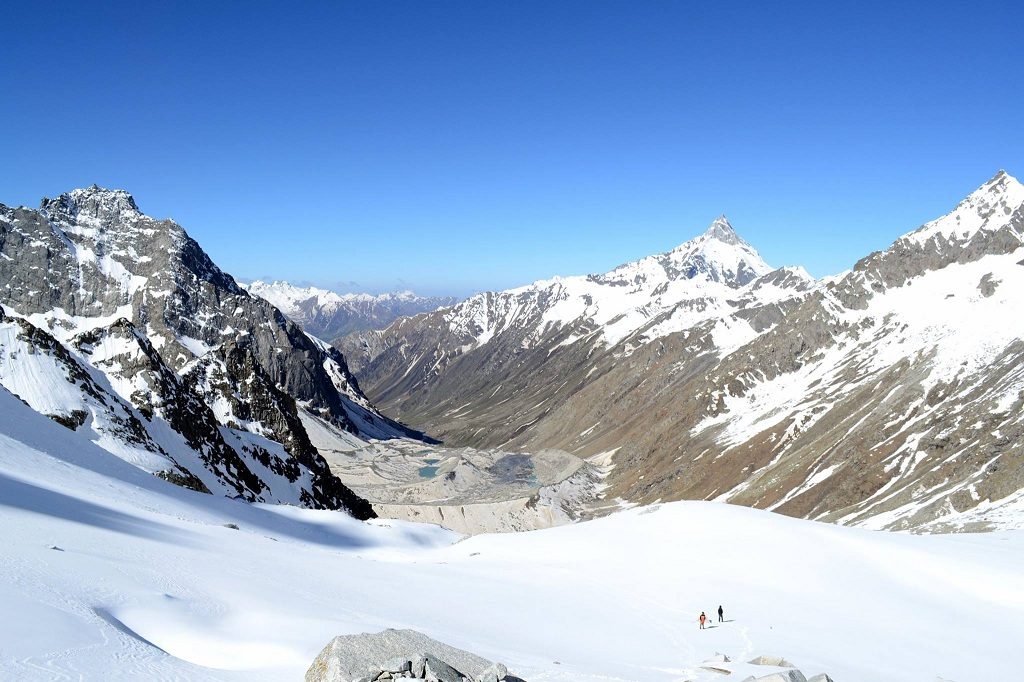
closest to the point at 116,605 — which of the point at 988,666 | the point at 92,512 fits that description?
the point at 92,512

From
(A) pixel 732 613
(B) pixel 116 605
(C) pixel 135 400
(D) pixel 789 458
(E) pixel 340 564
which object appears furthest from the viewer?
(D) pixel 789 458

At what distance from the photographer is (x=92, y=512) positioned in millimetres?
36250

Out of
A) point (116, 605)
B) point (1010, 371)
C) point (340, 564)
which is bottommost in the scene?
point (340, 564)

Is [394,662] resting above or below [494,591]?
above

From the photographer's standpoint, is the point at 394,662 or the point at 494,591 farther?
the point at 494,591

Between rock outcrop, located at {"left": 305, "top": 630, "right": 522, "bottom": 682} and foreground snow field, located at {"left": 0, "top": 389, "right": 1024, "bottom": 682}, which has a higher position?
rock outcrop, located at {"left": 305, "top": 630, "right": 522, "bottom": 682}

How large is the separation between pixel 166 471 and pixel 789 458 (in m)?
133

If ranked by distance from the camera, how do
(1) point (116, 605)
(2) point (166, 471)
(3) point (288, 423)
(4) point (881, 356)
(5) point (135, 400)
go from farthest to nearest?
(4) point (881, 356) < (3) point (288, 423) < (5) point (135, 400) < (2) point (166, 471) < (1) point (116, 605)

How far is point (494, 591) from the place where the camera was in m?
37.1

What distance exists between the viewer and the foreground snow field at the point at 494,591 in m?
19.7

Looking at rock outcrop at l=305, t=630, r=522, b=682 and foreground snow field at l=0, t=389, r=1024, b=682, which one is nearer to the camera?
rock outcrop at l=305, t=630, r=522, b=682

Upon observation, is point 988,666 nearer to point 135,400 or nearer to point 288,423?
point 135,400

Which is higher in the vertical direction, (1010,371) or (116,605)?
(1010,371)

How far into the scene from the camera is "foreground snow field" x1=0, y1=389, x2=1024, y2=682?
19719 mm
